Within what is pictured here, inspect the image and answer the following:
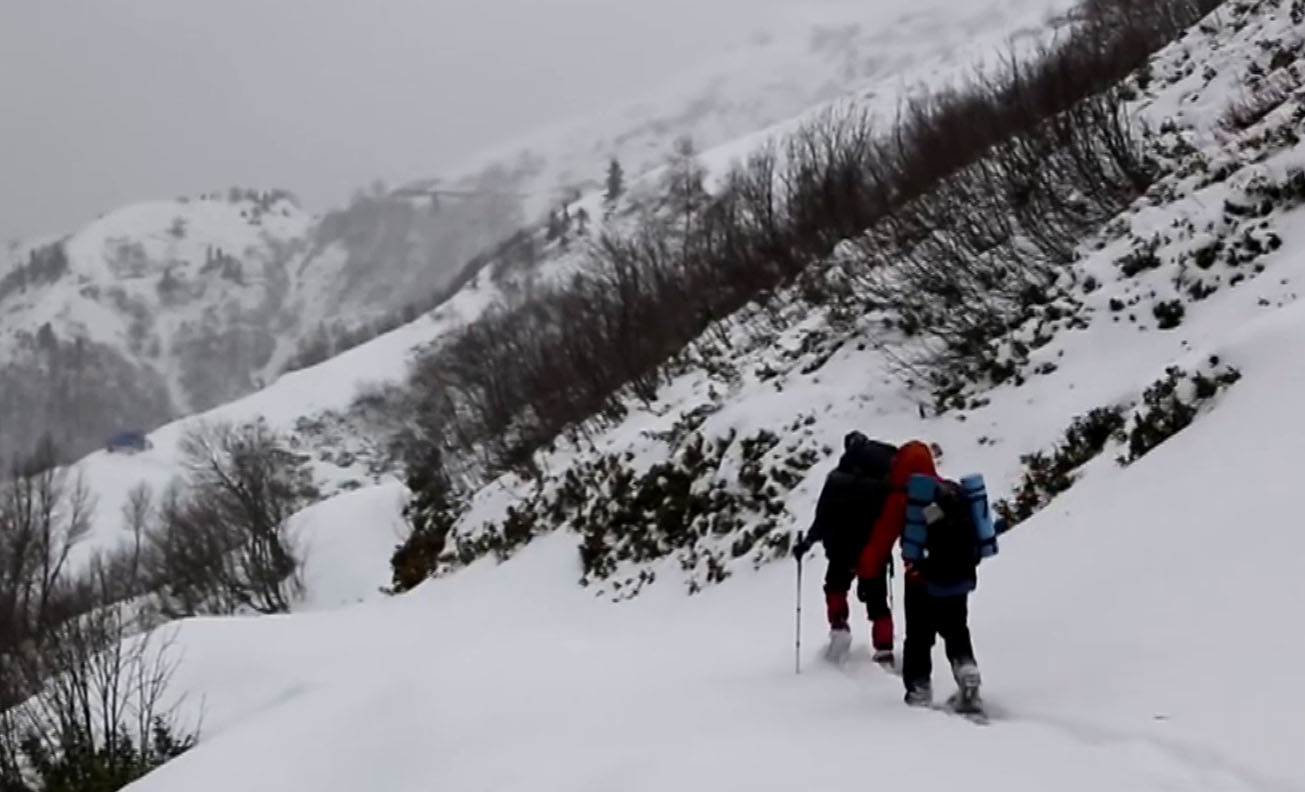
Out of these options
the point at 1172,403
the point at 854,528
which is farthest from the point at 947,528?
the point at 1172,403

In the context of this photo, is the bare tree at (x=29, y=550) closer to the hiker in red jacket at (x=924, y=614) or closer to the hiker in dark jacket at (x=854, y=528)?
the hiker in dark jacket at (x=854, y=528)

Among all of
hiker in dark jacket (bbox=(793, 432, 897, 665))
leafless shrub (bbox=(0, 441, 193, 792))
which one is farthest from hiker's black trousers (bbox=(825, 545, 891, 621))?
leafless shrub (bbox=(0, 441, 193, 792))

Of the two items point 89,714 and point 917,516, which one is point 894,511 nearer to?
point 917,516

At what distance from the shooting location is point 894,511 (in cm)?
669

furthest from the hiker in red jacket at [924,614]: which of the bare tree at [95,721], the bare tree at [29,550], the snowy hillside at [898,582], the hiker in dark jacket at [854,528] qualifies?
the bare tree at [29,550]

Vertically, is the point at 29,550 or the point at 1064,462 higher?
the point at 29,550

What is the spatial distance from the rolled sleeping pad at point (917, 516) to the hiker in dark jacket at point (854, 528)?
99 centimetres

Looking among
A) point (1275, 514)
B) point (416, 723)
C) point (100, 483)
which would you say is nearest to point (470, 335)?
point (416, 723)

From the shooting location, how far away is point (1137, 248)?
1297 centimetres

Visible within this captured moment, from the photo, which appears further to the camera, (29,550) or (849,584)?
(29,550)

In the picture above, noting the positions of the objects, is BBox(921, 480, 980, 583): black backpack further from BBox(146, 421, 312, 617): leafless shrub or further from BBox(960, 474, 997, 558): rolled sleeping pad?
BBox(146, 421, 312, 617): leafless shrub

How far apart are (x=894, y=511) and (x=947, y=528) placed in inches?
23.4

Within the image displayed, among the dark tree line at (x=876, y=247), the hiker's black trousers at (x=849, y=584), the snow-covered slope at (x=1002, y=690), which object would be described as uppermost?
the dark tree line at (x=876, y=247)

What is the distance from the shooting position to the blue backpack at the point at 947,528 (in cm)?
609
